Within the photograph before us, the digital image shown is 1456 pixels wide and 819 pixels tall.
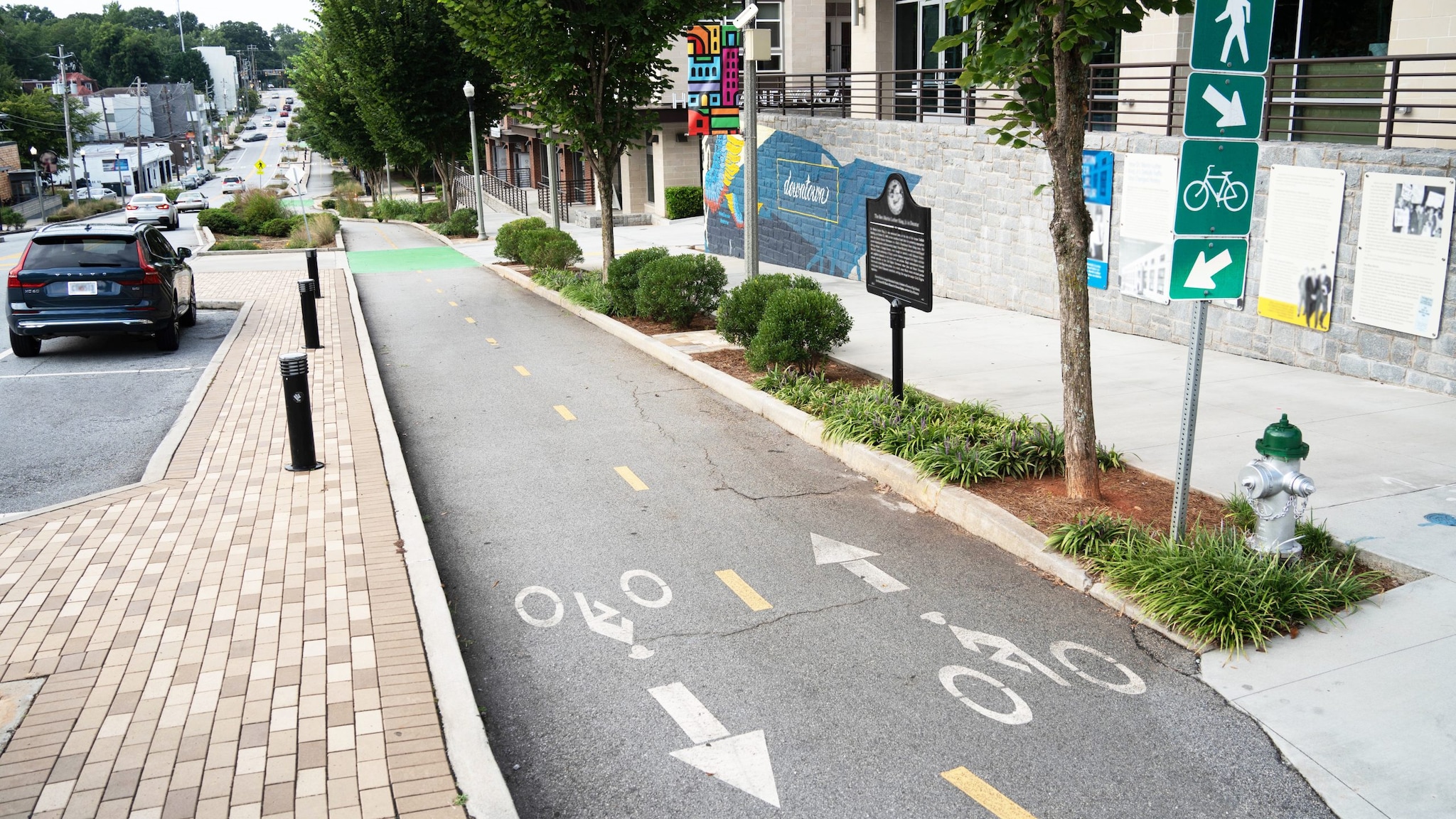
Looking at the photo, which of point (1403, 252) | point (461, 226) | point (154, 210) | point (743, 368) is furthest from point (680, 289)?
point (154, 210)

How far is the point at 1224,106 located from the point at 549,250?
56.6ft

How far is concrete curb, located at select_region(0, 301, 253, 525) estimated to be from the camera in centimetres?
821

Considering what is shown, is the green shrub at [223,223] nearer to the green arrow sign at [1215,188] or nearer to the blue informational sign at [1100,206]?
the blue informational sign at [1100,206]

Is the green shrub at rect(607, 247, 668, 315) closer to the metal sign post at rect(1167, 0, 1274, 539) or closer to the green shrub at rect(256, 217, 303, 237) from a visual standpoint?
the metal sign post at rect(1167, 0, 1274, 539)

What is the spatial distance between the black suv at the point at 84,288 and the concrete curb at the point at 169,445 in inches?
43.9

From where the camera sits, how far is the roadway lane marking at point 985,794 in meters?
4.29

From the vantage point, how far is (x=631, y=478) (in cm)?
881

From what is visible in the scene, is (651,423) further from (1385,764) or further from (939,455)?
(1385,764)

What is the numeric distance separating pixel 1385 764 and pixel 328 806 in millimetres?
4191

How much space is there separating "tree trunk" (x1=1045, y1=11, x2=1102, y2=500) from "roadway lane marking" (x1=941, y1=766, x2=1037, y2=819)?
329 centimetres

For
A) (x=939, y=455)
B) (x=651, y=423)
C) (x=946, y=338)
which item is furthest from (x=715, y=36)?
(x=939, y=455)

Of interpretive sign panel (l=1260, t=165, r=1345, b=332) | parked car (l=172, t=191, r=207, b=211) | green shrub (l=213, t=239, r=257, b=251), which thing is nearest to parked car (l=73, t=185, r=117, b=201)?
parked car (l=172, t=191, r=207, b=211)

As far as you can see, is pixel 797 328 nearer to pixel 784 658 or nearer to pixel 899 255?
pixel 899 255

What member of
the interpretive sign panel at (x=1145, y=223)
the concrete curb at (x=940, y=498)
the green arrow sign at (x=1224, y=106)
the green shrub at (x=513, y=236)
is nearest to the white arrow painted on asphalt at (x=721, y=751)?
the concrete curb at (x=940, y=498)
